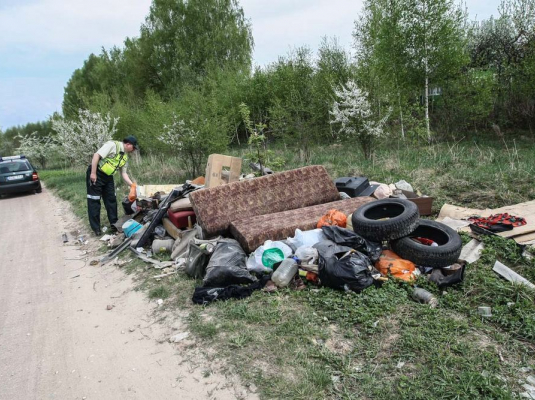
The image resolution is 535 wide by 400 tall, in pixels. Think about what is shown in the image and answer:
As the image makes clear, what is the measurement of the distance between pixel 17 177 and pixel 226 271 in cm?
1480

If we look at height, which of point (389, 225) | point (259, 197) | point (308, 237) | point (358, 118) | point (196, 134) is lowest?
point (308, 237)

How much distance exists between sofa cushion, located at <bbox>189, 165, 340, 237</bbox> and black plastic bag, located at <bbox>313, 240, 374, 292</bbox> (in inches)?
75.2

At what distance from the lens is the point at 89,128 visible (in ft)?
55.1

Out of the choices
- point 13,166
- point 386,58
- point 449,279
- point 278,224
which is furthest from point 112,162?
point 386,58

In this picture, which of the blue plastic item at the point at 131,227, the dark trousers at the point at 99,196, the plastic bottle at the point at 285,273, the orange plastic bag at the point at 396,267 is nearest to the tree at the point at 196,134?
the dark trousers at the point at 99,196

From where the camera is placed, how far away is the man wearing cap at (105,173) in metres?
7.26

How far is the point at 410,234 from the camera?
4.82 meters

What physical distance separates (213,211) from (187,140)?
6793 millimetres

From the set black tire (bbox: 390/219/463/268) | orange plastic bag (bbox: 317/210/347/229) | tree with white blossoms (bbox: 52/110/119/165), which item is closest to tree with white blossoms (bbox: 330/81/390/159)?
orange plastic bag (bbox: 317/210/347/229)

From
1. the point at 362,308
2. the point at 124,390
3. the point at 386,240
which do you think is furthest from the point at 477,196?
the point at 124,390

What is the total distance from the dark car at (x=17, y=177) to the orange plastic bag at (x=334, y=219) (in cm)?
1467

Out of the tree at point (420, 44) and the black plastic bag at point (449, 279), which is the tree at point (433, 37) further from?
the black plastic bag at point (449, 279)

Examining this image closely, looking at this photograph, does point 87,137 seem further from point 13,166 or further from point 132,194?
point 132,194

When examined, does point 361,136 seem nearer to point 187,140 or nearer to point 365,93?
point 365,93
